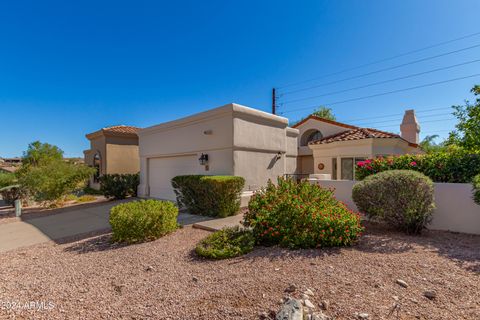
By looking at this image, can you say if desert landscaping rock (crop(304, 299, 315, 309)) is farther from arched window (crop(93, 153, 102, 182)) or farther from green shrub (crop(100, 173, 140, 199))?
arched window (crop(93, 153, 102, 182))

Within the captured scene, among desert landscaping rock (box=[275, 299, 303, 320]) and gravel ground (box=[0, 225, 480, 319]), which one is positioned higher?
desert landscaping rock (box=[275, 299, 303, 320])

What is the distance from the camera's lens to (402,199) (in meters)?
5.32

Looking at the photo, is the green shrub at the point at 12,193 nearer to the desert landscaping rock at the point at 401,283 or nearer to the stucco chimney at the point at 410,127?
the desert landscaping rock at the point at 401,283

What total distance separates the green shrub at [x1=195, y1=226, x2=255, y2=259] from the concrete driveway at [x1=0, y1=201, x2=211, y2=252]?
2589 millimetres

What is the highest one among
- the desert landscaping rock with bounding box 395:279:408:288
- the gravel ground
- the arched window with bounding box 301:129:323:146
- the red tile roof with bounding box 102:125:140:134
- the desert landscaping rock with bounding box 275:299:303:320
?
the red tile roof with bounding box 102:125:140:134

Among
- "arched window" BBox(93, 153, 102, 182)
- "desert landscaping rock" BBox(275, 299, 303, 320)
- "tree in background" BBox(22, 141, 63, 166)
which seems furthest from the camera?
"tree in background" BBox(22, 141, 63, 166)

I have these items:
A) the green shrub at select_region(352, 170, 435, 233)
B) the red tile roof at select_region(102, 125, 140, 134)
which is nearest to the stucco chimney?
the green shrub at select_region(352, 170, 435, 233)

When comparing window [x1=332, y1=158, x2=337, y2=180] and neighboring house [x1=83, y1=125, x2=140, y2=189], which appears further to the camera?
neighboring house [x1=83, y1=125, x2=140, y2=189]

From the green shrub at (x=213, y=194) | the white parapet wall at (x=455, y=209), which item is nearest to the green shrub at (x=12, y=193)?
the green shrub at (x=213, y=194)

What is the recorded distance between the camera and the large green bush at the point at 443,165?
5.90 metres

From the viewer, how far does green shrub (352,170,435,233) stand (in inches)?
208

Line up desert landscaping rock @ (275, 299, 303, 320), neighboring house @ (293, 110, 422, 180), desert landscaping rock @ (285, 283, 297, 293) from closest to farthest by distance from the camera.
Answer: desert landscaping rock @ (275, 299, 303, 320), desert landscaping rock @ (285, 283, 297, 293), neighboring house @ (293, 110, 422, 180)

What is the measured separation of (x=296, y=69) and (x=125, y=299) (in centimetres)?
1664

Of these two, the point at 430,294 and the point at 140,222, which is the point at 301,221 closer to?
the point at 430,294
